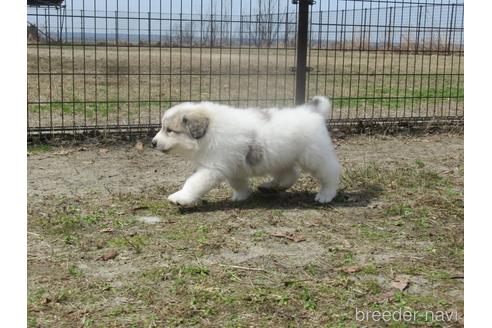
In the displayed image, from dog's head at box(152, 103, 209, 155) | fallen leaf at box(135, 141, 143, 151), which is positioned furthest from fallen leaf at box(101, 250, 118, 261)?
fallen leaf at box(135, 141, 143, 151)

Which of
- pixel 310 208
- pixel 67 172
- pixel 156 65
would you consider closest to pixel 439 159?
pixel 310 208

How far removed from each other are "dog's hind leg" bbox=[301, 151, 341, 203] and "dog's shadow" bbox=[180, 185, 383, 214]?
0.07 m

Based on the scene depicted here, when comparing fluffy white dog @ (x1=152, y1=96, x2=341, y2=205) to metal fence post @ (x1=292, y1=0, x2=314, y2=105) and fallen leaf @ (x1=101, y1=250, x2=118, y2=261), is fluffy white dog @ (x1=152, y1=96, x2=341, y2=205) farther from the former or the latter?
metal fence post @ (x1=292, y1=0, x2=314, y2=105)

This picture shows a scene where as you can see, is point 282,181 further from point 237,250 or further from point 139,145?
point 139,145

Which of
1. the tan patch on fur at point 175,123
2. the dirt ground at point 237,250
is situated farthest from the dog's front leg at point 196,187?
the tan patch on fur at point 175,123

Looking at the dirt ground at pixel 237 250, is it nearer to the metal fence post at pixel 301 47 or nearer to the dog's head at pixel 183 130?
the dog's head at pixel 183 130

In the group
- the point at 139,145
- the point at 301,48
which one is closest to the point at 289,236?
the point at 139,145

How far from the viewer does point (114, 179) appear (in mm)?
5988

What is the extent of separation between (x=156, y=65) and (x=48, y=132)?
22.3 ft

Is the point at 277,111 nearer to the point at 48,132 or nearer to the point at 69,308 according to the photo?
the point at 69,308

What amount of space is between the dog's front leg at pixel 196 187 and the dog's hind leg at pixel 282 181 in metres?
0.70

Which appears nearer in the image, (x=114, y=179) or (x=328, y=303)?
(x=328, y=303)

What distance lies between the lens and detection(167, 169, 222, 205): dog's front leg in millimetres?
4840

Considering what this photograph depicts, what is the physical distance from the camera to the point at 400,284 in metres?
3.54
